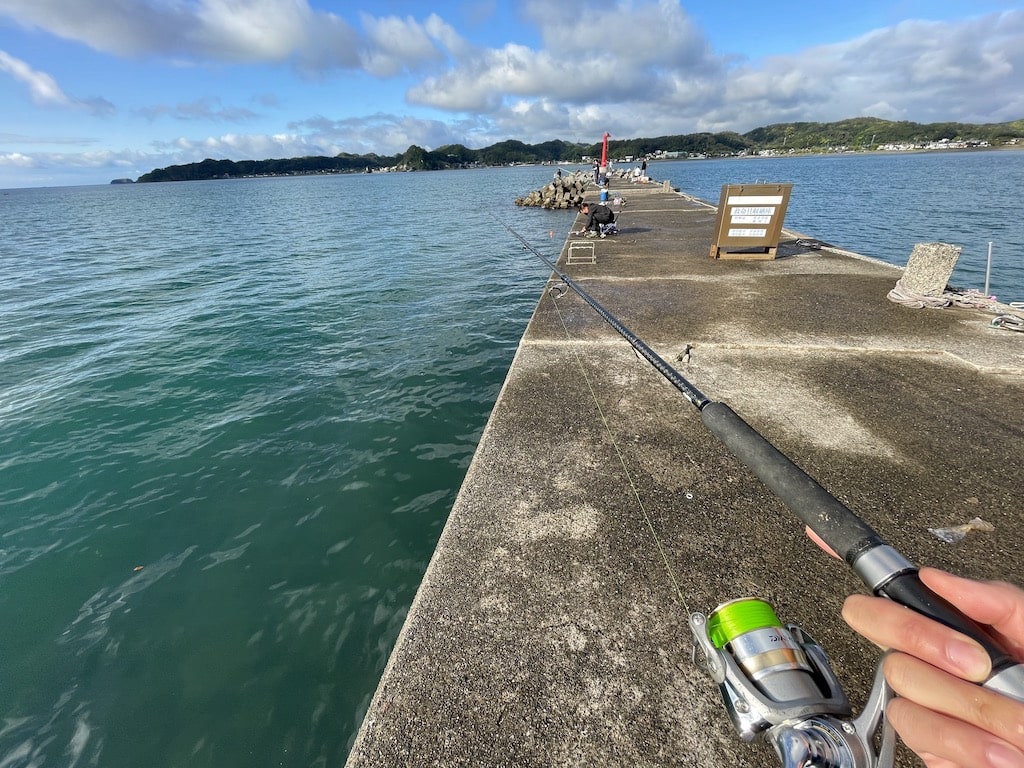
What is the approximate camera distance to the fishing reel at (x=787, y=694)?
1.36 m

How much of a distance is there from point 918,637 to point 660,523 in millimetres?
2370

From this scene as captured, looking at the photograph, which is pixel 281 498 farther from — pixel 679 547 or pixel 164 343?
pixel 164 343

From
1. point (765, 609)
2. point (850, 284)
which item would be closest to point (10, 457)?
point (765, 609)

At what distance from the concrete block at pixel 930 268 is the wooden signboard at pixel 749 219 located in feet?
12.8

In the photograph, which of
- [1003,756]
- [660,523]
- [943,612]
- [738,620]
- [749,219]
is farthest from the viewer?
[749,219]

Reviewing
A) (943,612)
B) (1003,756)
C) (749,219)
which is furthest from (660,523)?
(749,219)

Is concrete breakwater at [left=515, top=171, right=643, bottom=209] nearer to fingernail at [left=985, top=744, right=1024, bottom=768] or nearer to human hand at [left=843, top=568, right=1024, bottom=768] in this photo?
human hand at [left=843, top=568, right=1024, bottom=768]

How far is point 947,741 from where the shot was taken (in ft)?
3.05

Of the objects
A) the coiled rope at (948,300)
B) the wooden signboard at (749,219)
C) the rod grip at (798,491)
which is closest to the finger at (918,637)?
the rod grip at (798,491)

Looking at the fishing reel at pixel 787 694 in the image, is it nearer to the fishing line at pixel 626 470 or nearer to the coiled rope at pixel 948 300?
the fishing line at pixel 626 470

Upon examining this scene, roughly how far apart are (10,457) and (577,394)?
882 centimetres

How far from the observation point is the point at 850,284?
8734 mm

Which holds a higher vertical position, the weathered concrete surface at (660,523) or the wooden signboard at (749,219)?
the wooden signboard at (749,219)

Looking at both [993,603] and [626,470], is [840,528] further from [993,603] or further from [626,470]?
[626,470]
